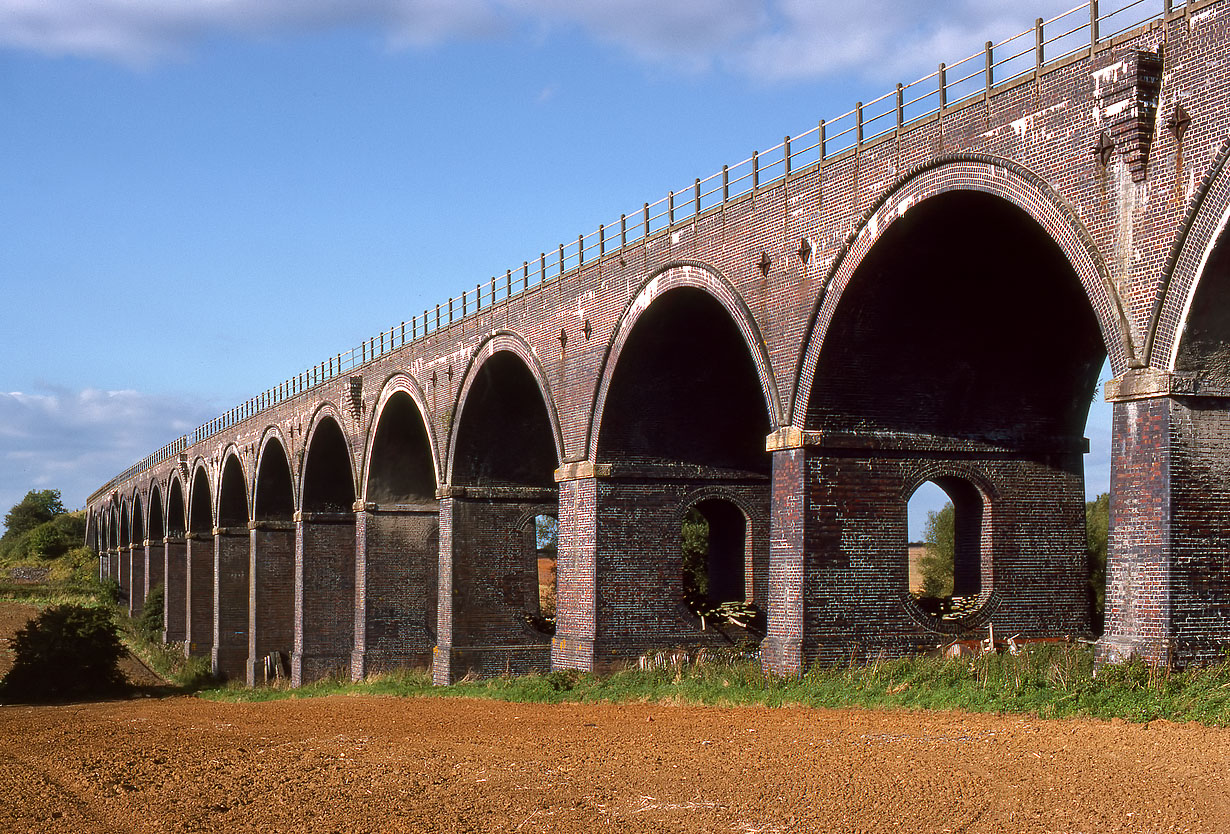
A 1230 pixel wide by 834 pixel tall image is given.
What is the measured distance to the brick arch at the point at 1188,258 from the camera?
11789mm

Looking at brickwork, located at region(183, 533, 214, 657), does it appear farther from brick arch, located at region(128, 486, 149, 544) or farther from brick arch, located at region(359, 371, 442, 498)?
brick arch, located at region(359, 371, 442, 498)

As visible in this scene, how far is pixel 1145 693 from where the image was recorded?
475 inches

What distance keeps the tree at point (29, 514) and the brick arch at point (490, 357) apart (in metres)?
94.6

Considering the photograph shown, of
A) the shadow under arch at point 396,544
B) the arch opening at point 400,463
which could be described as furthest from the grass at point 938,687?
the arch opening at point 400,463

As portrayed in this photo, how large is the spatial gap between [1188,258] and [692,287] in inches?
335

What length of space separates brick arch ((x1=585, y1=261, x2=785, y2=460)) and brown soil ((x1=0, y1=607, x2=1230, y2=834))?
4.48m

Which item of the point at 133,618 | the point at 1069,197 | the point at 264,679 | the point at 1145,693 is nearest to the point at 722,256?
the point at 1069,197

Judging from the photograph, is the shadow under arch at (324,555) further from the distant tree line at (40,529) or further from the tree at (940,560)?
the distant tree line at (40,529)

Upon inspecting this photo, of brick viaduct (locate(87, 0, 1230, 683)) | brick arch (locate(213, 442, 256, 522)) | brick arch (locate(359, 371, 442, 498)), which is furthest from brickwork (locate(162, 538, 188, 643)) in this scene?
brick viaduct (locate(87, 0, 1230, 683))

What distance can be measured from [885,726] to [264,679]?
28932 millimetres

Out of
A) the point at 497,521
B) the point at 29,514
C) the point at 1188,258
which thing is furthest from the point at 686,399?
the point at 29,514

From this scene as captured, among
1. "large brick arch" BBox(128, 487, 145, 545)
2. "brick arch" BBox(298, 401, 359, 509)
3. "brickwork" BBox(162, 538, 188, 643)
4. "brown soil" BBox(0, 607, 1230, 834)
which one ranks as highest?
"brick arch" BBox(298, 401, 359, 509)

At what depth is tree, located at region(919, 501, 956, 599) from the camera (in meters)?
38.5

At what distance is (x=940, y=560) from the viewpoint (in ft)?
133
